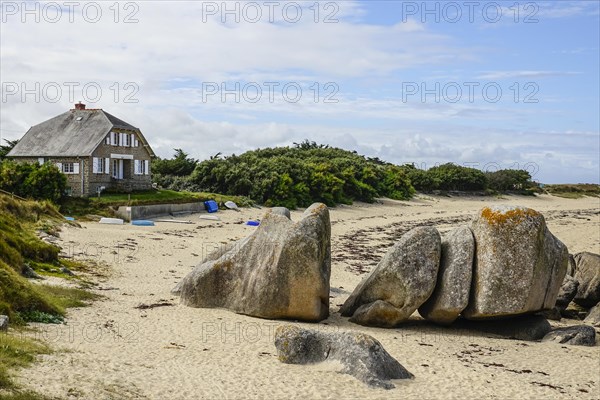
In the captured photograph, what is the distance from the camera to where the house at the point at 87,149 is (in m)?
47.2

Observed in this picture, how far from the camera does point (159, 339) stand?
602 inches

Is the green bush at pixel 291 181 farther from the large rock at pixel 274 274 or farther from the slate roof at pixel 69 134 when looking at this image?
the large rock at pixel 274 274

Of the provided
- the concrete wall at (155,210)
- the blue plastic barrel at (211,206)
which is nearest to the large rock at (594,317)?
the concrete wall at (155,210)

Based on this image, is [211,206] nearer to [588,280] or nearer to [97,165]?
[97,165]

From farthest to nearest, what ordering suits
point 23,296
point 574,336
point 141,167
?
1. point 141,167
2. point 574,336
3. point 23,296

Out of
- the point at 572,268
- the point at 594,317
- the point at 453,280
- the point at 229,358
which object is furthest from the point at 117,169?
the point at 229,358

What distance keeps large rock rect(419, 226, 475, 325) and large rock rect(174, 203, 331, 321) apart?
313cm

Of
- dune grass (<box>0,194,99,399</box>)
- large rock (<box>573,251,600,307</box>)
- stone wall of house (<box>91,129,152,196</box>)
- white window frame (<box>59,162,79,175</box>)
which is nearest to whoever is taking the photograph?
dune grass (<box>0,194,99,399</box>)

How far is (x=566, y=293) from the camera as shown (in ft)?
70.9

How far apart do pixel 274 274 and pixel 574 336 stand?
8.29 metres

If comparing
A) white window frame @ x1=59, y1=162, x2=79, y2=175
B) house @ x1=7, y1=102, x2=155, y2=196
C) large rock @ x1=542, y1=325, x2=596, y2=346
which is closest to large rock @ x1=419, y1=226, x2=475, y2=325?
large rock @ x1=542, y1=325, x2=596, y2=346

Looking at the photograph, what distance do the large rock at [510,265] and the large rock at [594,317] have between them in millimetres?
3792

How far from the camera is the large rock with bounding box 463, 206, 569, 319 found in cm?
1720

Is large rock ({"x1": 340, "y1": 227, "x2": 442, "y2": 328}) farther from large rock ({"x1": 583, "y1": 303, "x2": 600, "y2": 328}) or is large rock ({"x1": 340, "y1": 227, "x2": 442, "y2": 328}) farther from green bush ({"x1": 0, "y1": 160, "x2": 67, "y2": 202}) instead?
green bush ({"x1": 0, "y1": 160, "x2": 67, "y2": 202})
